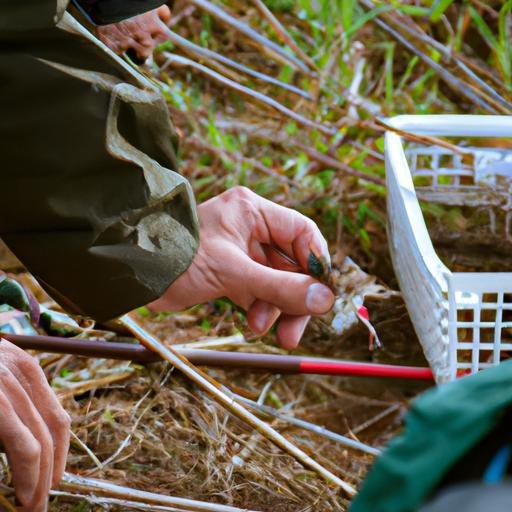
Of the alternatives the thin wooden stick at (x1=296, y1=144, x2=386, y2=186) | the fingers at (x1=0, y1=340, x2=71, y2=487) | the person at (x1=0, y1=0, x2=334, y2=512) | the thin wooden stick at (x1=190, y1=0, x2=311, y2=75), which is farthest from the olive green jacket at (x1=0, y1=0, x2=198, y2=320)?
the thin wooden stick at (x1=190, y1=0, x2=311, y2=75)

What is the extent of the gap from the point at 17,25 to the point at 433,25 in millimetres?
2144

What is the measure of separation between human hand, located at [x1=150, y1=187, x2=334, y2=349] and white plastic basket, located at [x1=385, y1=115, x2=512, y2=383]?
13cm

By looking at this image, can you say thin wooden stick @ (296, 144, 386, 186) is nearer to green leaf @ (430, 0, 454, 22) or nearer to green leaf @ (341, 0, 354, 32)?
green leaf @ (341, 0, 354, 32)

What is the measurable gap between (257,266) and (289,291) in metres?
0.05

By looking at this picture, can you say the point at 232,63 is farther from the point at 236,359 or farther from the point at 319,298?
the point at 319,298

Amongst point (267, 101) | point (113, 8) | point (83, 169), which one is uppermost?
point (113, 8)

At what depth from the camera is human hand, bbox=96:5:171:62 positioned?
138cm

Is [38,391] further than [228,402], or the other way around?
[228,402]

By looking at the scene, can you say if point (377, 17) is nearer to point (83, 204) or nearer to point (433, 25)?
point (433, 25)

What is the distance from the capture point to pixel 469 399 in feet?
1.61

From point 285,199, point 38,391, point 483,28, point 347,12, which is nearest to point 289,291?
point 38,391

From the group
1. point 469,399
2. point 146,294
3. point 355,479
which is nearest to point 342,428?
point 355,479

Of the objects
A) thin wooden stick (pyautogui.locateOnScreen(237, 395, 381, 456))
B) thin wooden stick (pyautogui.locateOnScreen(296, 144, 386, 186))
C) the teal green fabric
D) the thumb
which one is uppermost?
the teal green fabric

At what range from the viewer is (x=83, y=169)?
3.40 ft
